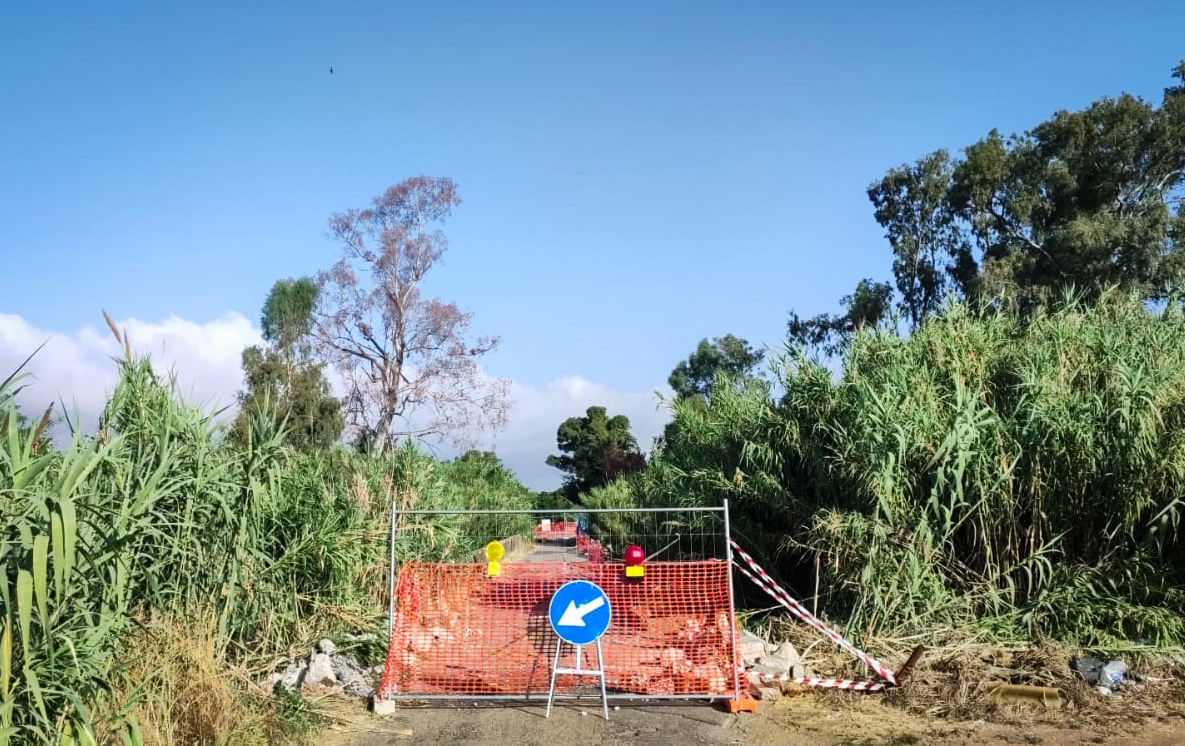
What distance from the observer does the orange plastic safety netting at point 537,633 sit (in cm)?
856

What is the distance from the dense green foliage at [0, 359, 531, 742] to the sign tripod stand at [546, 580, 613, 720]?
2.68 meters

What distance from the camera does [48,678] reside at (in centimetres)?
466

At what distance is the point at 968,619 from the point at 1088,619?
3.65 ft

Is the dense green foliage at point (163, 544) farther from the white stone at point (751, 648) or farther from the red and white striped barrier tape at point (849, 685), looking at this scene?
the red and white striped barrier tape at point (849, 685)

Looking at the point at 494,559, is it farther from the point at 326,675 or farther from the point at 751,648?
the point at 751,648

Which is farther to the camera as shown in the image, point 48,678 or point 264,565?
point 264,565

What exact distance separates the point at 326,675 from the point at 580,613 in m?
2.61

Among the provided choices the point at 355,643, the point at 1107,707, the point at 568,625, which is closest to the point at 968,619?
the point at 1107,707

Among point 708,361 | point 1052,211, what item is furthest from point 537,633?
point 708,361

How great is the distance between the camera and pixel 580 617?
8.00 metres

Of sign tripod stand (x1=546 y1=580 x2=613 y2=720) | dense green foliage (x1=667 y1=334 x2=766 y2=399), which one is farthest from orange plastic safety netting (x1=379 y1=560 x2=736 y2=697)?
dense green foliage (x1=667 y1=334 x2=766 y2=399)

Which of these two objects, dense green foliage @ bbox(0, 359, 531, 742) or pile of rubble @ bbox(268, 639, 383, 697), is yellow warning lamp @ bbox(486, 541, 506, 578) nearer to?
pile of rubble @ bbox(268, 639, 383, 697)

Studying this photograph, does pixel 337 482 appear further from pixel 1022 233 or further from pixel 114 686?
pixel 1022 233

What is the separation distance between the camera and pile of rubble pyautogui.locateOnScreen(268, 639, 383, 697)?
830 cm
